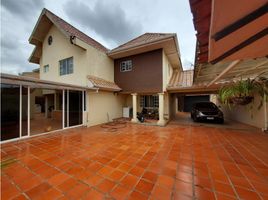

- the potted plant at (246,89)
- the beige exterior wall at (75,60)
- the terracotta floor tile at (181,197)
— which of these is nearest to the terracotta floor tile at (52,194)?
the terracotta floor tile at (181,197)

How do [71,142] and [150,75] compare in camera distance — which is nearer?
[71,142]

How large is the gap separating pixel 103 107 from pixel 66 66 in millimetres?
4033

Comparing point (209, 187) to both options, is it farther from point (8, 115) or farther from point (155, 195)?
point (8, 115)

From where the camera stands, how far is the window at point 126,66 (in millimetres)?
9234

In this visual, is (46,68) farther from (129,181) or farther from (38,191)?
(129,181)

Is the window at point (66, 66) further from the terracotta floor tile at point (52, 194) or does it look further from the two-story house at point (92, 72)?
the terracotta floor tile at point (52, 194)

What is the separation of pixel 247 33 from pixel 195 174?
2.74 metres

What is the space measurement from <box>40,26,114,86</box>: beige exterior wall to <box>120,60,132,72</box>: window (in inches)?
34.1

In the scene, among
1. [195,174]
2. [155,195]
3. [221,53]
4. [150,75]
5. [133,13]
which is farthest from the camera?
[133,13]

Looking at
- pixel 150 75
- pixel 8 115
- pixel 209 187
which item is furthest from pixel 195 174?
pixel 8 115

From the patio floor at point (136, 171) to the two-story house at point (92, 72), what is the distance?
10.1 ft

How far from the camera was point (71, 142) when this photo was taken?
474 centimetres

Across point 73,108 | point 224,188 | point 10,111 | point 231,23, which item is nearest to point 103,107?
point 73,108

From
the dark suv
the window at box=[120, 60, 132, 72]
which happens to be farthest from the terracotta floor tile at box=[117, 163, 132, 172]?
the window at box=[120, 60, 132, 72]
